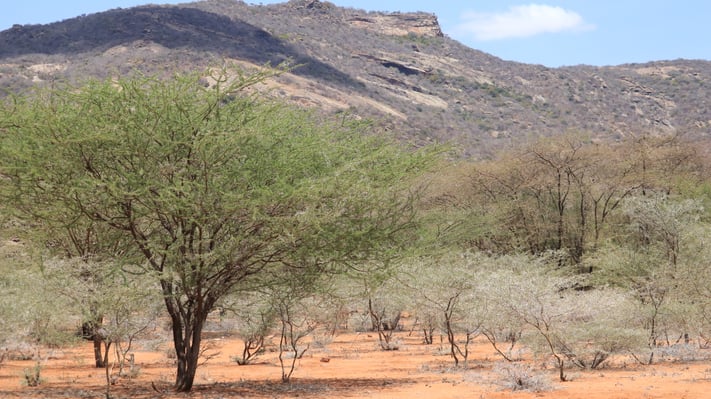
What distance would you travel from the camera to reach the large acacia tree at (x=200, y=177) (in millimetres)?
14109

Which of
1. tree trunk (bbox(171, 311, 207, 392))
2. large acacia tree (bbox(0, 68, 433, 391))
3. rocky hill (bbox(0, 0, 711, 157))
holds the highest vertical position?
rocky hill (bbox(0, 0, 711, 157))

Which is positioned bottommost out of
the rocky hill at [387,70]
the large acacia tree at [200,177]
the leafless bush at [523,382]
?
the leafless bush at [523,382]

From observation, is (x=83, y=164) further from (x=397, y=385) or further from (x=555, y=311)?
(x=555, y=311)

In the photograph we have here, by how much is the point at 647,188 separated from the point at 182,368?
3755cm

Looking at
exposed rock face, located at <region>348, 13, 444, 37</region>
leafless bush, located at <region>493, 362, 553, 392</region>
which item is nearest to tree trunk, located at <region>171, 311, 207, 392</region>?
leafless bush, located at <region>493, 362, 553, 392</region>

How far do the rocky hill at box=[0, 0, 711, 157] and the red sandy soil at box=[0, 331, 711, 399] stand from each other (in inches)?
1821

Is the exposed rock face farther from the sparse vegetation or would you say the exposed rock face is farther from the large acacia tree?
the large acacia tree

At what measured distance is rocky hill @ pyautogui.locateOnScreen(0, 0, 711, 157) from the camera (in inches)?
3396

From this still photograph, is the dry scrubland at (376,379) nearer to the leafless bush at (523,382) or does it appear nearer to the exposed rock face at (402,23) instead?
the leafless bush at (523,382)

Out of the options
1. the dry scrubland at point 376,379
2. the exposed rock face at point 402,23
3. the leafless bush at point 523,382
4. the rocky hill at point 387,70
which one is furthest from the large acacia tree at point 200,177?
the exposed rock face at point 402,23

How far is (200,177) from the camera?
48.3 feet

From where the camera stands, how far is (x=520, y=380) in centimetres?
1688

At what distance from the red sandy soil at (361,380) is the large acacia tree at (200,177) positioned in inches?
101

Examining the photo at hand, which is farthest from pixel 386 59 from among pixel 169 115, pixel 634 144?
pixel 169 115
